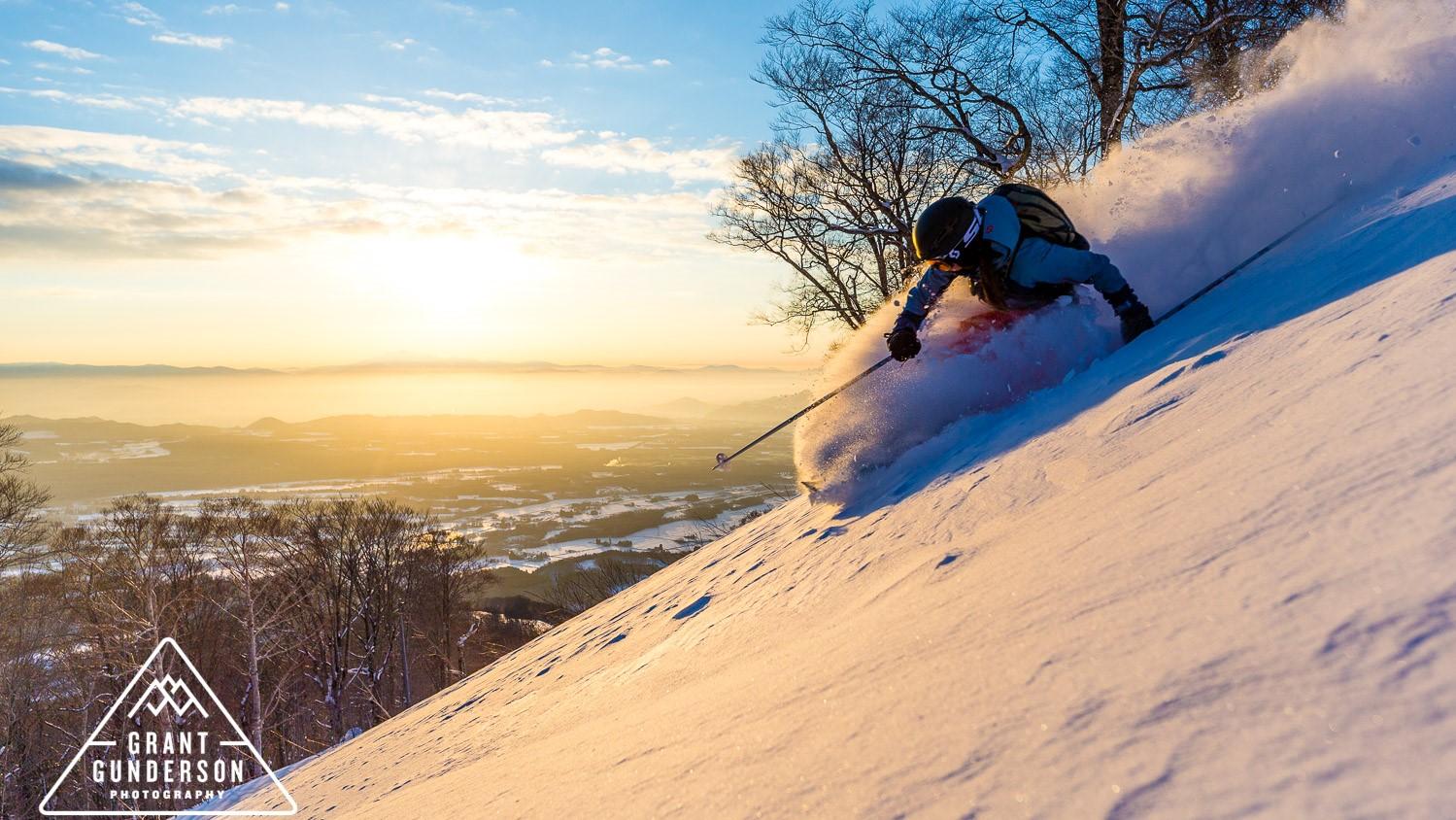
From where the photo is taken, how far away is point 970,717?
1273 mm

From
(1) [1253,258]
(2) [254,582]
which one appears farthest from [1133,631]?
(2) [254,582]

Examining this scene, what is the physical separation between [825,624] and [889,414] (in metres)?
2.78

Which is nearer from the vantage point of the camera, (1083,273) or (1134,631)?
(1134,631)

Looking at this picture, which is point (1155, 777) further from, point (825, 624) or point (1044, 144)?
point (1044, 144)

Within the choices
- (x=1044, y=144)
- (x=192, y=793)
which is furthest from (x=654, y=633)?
(x=192, y=793)

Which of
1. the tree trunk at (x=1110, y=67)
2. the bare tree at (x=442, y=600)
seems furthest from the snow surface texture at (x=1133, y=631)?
the bare tree at (x=442, y=600)

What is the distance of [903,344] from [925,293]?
0.45 m

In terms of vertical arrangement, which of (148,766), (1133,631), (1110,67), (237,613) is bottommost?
(148,766)

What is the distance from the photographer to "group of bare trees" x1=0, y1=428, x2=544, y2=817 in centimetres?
2181

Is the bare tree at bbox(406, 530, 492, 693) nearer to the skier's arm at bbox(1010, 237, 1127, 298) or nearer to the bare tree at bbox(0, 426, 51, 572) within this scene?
the bare tree at bbox(0, 426, 51, 572)

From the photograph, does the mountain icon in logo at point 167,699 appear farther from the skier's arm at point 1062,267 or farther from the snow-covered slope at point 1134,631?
the skier's arm at point 1062,267

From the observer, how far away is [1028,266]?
4.85m

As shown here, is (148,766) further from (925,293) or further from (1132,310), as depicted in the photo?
(1132,310)

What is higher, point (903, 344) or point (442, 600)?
point (903, 344)
